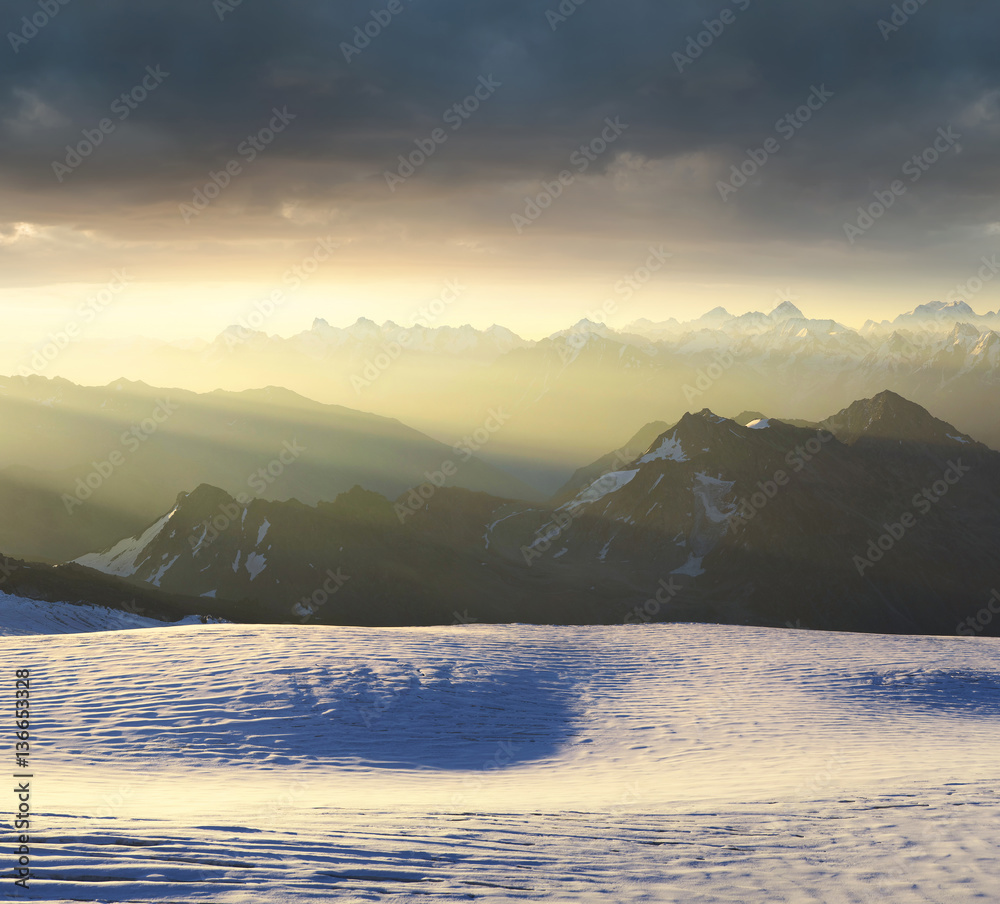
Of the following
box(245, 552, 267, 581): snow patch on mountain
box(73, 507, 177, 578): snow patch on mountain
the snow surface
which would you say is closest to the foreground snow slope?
the snow surface

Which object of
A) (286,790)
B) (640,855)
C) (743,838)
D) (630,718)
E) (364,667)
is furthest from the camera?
(364,667)

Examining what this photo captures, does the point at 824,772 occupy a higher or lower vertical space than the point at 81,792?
lower

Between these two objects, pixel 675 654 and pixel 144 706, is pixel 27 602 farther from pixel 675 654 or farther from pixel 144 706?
pixel 675 654

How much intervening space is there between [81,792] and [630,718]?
14.8 meters

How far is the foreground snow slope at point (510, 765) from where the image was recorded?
31.6ft

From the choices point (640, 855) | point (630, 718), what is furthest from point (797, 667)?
point (640, 855)

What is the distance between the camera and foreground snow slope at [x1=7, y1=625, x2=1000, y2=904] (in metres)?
9.63

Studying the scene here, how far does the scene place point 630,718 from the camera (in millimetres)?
22719

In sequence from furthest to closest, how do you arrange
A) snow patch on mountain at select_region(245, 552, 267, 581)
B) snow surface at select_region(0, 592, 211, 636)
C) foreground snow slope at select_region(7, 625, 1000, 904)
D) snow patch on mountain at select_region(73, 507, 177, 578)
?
snow patch on mountain at select_region(73, 507, 177, 578) < snow patch on mountain at select_region(245, 552, 267, 581) < snow surface at select_region(0, 592, 211, 636) < foreground snow slope at select_region(7, 625, 1000, 904)

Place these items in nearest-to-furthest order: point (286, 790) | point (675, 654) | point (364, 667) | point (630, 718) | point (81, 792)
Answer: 1. point (81, 792)
2. point (286, 790)
3. point (630, 718)
4. point (364, 667)
5. point (675, 654)

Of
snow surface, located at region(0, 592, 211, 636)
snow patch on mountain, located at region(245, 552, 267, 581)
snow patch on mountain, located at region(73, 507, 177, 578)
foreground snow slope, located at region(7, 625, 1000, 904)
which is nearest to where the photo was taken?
foreground snow slope, located at region(7, 625, 1000, 904)

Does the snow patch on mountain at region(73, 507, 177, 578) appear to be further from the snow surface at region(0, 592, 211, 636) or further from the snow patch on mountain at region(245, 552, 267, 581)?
the snow surface at region(0, 592, 211, 636)

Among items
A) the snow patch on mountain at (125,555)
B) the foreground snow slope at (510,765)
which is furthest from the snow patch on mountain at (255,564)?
the foreground snow slope at (510,765)

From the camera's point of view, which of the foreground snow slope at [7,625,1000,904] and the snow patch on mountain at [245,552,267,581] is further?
the snow patch on mountain at [245,552,267,581]
